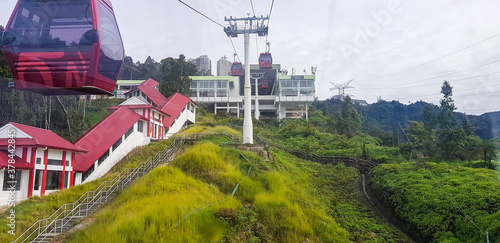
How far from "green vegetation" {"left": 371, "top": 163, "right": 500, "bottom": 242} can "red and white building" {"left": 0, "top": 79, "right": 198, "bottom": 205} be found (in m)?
15.5

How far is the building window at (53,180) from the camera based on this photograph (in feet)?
54.8

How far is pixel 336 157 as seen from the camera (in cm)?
2405

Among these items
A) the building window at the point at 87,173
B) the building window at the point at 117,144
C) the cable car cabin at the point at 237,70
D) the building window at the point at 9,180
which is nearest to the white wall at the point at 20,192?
the building window at the point at 9,180

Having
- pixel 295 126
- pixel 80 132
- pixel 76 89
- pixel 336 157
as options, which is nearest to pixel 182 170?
pixel 76 89

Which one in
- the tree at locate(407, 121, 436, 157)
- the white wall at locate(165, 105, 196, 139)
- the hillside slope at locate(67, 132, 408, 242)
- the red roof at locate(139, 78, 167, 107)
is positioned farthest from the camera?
the red roof at locate(139, 78, 167, 107)

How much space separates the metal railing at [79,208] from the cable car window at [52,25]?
772 cm

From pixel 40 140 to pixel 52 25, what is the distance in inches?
446

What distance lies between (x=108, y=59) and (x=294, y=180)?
12605mm

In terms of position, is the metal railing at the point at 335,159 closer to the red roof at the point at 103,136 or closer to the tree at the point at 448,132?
the tree at the point at 448,132

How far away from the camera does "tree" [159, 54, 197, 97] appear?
144 ft

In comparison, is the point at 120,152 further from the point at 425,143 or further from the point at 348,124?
the point at 348,124

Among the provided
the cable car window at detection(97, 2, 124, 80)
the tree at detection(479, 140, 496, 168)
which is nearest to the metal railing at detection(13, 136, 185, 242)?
the cable car window at detection(97, 2, 124, 80)

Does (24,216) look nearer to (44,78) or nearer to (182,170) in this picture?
(182,170)

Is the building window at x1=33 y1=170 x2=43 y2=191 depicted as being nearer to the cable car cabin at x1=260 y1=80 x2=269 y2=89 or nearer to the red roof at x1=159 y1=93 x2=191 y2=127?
the red roof at x1=159 y1=93 x2=191 y2=127
